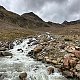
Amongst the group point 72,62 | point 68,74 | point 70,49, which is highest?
point 70,49

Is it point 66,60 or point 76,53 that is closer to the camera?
point 66,60

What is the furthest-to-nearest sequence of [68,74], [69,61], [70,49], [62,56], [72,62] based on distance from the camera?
[70,49] < [62,56] < [69,61] < [72,62] < [68,74]

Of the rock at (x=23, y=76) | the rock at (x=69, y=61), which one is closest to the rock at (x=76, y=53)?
the rock at (x=69, y=61)

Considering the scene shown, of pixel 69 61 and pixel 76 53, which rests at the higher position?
pixel 76 53

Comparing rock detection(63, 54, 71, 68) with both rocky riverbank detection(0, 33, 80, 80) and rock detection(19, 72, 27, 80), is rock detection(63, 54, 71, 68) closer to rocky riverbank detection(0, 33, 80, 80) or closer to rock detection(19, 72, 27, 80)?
rocky riverbank detection(0, 33, 80, 80)

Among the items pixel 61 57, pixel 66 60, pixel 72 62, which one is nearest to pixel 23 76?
pixel 66 60

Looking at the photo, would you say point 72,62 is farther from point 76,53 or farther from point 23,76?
point 23,76

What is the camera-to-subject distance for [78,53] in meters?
28.4

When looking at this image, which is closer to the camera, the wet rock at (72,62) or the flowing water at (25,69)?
the flowing water at (25,69)

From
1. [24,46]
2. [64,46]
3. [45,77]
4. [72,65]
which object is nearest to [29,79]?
[45,77]

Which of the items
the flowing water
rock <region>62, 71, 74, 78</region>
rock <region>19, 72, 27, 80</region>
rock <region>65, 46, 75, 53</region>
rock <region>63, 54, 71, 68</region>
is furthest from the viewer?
rock <region>65, 46, 75, 53</region>

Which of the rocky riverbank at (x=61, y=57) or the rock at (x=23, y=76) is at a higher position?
the rocky riverbank at (x=61, y=57)

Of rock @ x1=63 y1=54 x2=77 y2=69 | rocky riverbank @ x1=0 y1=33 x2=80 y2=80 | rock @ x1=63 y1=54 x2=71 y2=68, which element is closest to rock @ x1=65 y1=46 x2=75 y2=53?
rocky riverbank @ x1=0 y1=33 x2=80 y2=80

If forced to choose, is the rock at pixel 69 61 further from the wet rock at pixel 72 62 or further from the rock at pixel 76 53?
the rock at pixel 76 53
